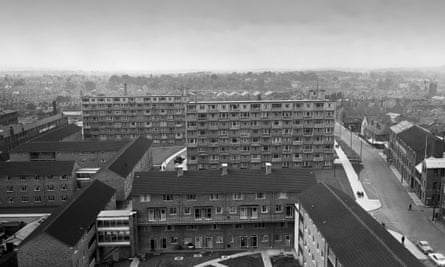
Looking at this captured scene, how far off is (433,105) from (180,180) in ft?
412

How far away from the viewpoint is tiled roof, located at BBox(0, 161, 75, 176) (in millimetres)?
48406

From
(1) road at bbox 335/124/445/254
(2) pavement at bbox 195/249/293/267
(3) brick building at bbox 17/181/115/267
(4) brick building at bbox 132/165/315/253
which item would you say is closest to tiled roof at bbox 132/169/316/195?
(4) brick building at bbox 132/165/315/253

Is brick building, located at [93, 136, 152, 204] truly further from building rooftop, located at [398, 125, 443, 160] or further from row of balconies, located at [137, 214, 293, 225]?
building rooftop, located at [398, 125, 443, 160]

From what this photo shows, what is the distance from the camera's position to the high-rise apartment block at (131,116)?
3300 inches

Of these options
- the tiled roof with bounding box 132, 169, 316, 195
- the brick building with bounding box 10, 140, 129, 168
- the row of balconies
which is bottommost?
the row of balconies

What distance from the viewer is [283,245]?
37.0 meters

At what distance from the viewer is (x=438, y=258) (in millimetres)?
32656

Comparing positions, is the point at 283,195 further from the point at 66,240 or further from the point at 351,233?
the point at 66,240

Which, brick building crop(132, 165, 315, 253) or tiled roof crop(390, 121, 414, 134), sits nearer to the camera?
brick building crop(132, 165, 315, 253)

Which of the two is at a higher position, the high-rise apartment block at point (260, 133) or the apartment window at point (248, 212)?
the high-rise apartment block at point (260, 133)

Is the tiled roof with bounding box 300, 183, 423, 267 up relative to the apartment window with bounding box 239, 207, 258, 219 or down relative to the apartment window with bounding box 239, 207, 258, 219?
up

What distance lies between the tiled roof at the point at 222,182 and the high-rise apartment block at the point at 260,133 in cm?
2381

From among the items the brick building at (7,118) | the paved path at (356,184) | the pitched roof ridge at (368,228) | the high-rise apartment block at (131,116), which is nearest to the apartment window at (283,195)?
the pitched roof ridge at (368,228)

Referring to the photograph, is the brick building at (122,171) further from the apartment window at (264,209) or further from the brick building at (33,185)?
the apartment window at (264,209)
